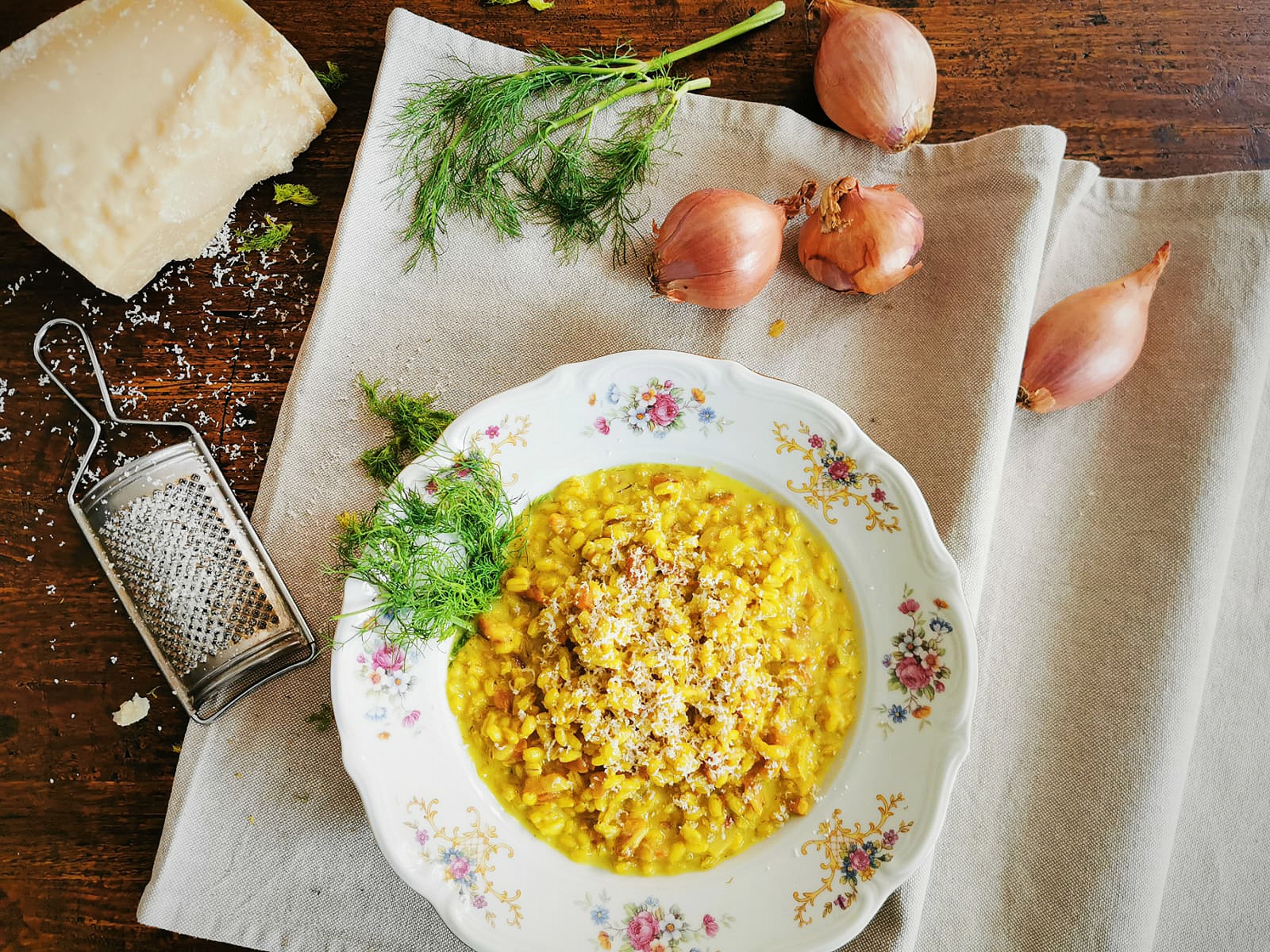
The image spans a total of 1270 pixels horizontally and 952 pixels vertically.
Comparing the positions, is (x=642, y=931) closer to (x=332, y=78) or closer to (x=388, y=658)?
(x=388, y=658)

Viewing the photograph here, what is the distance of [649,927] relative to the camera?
276 centimetres

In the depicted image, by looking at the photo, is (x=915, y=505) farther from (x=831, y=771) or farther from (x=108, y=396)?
(x=108, y=396)

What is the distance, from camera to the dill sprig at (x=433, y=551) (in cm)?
273

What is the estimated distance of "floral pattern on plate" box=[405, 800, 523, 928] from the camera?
108 inches

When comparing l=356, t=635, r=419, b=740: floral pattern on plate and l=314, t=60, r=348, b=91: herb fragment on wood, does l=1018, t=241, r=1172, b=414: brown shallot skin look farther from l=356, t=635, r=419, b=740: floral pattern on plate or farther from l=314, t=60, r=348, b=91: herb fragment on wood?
l=314, t=60, r=348, b=91: herb fragment on wood

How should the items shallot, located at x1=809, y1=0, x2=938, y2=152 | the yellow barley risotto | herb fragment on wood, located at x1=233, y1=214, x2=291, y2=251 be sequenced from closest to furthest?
the yellow barley risotto → shallot, located at x1=809, y1=0, x2=938, y2=152 → herb fragment on wood, located at x1=233, y1=214, x2=291, y2=251

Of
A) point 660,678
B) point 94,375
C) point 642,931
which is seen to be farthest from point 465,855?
point 94,375

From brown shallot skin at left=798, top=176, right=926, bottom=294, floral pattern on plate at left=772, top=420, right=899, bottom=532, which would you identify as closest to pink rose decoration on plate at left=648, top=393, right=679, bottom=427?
floral pattern on plate at left=772, top=420, right=899, bottom=532

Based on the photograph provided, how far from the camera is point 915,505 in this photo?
277 centimetres

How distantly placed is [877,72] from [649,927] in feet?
10.2

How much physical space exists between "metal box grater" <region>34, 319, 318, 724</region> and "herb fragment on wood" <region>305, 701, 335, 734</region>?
7.4 inches

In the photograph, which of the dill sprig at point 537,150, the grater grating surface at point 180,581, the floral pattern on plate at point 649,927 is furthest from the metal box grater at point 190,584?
the floral pattern on plate at point 649,927

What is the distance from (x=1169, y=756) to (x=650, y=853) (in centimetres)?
187

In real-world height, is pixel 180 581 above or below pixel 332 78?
below
